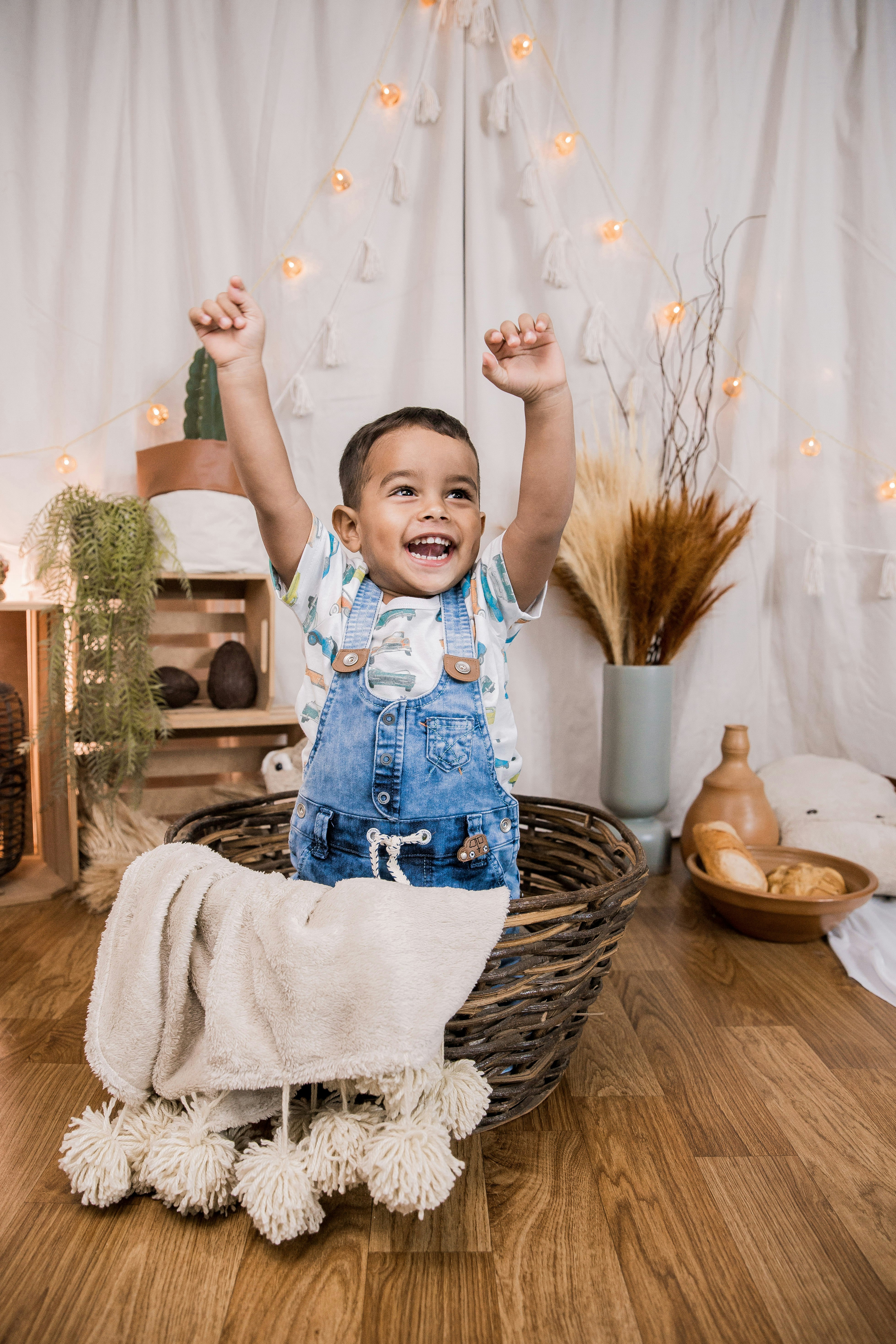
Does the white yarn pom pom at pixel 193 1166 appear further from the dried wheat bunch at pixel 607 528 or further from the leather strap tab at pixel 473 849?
the dried wheat bunch at pixel 607 528

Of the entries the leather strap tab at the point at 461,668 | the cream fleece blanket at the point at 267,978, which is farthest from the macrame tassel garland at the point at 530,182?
the cream fleece blanket at the point at 267,978

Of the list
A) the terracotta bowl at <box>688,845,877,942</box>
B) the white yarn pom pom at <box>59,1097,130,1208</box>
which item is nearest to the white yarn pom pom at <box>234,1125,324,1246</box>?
the white yarn pom pom at <box>59,1097,130,1208</box>

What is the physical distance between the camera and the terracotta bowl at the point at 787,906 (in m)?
1.45

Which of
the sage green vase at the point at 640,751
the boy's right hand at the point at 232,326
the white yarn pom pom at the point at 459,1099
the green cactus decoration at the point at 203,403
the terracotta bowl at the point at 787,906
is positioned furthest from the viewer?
the sage green vase at the point at 640,751

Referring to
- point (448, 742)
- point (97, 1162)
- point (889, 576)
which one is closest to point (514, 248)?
point (889, 576)

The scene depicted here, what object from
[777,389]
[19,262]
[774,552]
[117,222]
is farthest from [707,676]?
[19,262]

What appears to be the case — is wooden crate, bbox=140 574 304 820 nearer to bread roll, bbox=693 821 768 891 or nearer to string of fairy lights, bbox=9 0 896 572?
string of fairy lights, bbox=9 0 896 572

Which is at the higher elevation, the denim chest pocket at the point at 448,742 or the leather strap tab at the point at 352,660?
the leather strap tab at the point at 352,660

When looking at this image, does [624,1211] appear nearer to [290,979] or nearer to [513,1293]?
[513,1293]

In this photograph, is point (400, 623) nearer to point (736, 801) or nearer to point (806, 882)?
point (806, 882)

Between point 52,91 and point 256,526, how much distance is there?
3.53ft

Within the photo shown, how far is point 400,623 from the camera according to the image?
113cm

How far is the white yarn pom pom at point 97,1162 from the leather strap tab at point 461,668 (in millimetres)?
601

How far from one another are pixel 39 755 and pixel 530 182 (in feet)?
5.64
